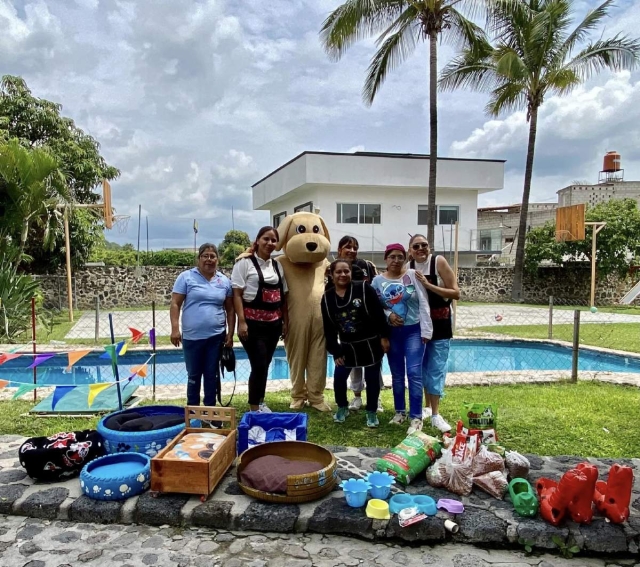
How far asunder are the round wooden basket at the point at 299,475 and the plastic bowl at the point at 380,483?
0.85 ft

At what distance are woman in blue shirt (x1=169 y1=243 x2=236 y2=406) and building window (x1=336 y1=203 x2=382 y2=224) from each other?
17808 mm

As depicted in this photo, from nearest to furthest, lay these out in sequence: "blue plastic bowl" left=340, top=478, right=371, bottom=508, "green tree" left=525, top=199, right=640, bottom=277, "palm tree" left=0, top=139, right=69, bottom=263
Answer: "blue plastic bowl" left=340, top=478, right=371, bottom=508
"palm tree" left=0, top=139, right=69, bottom=263
"green tree" left=525, top=199, right=640, bottom=277

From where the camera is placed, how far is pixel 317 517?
9.62ft

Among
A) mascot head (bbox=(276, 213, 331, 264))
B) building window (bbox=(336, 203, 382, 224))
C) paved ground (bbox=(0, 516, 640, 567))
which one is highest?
building window (bbox=(336, 203, 382, 224))

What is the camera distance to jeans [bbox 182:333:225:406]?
A: 169 inches

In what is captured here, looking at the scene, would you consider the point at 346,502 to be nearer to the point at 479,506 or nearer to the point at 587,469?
the point at 479,506

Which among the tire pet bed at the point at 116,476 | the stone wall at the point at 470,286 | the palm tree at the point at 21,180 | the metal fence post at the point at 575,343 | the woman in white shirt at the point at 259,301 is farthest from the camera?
the stone wall at the point at 470,286

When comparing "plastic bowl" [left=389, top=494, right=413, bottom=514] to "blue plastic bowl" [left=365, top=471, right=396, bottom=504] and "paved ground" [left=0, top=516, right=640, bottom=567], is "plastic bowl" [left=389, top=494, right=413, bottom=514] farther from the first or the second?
"paved ground" [left=0, top=516, right=640, bottom=567]

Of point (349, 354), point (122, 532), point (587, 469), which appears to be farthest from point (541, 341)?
point (122, 532)

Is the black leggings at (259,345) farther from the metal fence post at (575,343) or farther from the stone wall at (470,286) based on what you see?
the stone wall at (470,286)

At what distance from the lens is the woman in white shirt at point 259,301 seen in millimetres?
4488

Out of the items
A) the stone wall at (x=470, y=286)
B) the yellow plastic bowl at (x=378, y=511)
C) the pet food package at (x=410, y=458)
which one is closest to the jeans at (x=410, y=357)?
the pet food package at (x=410, y=458)

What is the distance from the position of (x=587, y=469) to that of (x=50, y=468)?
3435 millimetres

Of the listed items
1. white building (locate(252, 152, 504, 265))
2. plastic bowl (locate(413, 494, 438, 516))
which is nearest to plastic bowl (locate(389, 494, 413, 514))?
plastic bowl (locate(413, 494, 438, 516))
